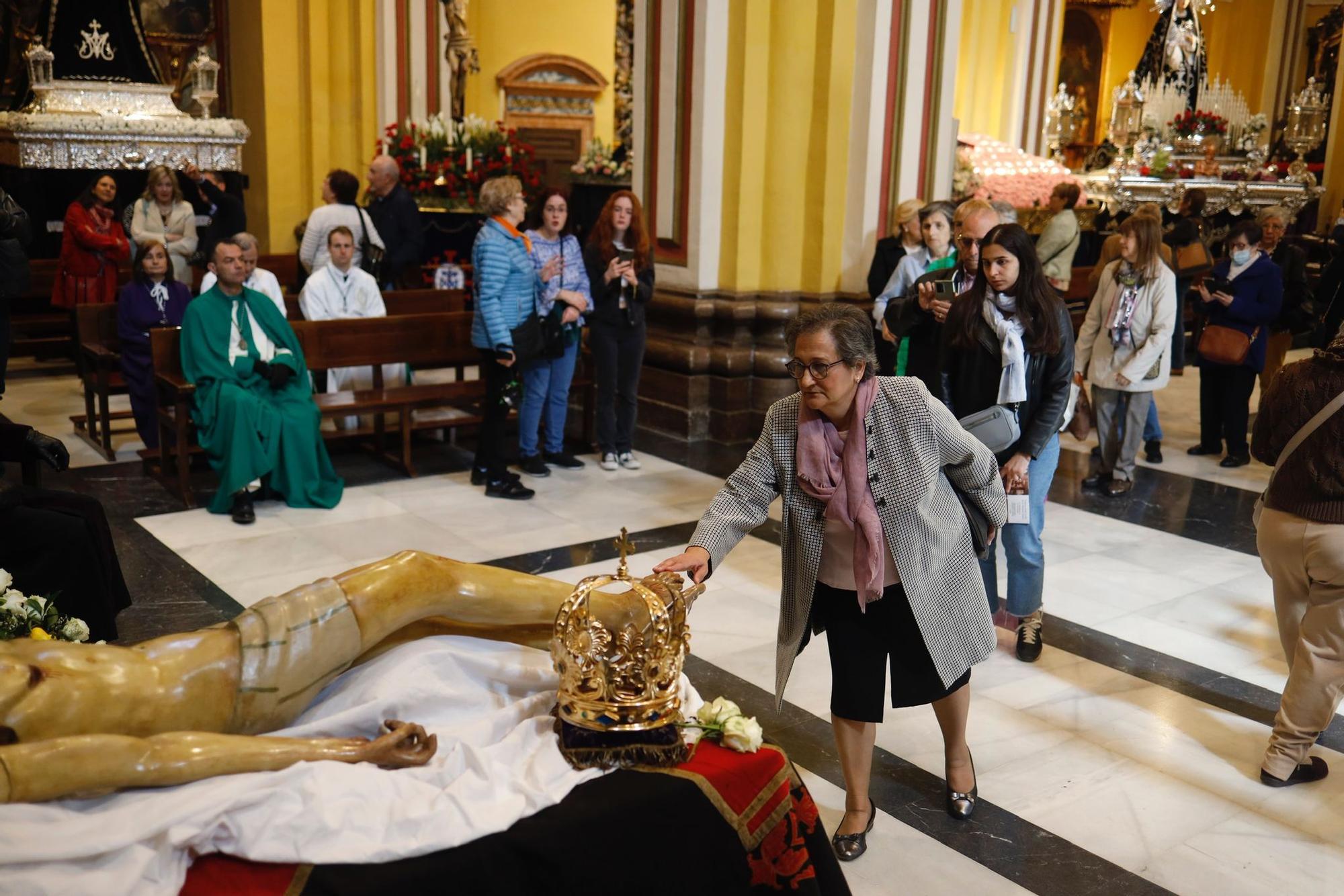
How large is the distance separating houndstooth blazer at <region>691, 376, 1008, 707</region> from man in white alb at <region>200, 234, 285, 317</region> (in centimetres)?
419

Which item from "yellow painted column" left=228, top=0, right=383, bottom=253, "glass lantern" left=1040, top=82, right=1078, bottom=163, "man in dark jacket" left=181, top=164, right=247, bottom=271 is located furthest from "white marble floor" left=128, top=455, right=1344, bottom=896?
"glass lantern" left=1040, top=82, right=1078, bottom=163

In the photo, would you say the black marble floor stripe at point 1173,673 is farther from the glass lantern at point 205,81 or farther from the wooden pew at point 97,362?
the glass lantern at point 205,81

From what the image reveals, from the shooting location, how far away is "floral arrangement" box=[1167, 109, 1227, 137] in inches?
707

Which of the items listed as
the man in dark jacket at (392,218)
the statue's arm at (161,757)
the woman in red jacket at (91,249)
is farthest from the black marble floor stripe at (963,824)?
the woman in red jacket at (91,249)

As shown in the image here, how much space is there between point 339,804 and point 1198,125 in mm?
18348

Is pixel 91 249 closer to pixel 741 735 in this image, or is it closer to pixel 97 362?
pixel 97 362

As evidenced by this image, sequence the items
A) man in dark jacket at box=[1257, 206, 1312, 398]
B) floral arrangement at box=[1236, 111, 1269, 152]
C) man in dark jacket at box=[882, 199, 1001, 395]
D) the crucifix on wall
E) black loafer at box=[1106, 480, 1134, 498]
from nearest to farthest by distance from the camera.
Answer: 1. man in dark jacket at box=[882, 199, 1001, 395]
2. black loafer at box=[1106, 480, 1134, 498]
3. man in dark jacket at box=[1257, 206, 1312, 398]
4. the crucifix on wall
5. floral arrangement at box=[1236, 111, 1269, 152]

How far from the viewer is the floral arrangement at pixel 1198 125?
17953mm

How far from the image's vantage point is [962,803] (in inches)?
145

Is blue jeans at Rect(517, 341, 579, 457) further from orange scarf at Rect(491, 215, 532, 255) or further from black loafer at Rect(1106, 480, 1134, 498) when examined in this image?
black loafer at Rect(1106, 480, 1134, 498)

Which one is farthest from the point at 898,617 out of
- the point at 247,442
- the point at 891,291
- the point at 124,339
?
the point at 124,339

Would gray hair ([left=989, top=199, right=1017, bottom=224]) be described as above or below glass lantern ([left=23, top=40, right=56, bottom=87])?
below

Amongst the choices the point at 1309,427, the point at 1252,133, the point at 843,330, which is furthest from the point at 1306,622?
the point at 1252,133

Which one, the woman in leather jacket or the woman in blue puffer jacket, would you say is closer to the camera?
the woman in leather jacket
